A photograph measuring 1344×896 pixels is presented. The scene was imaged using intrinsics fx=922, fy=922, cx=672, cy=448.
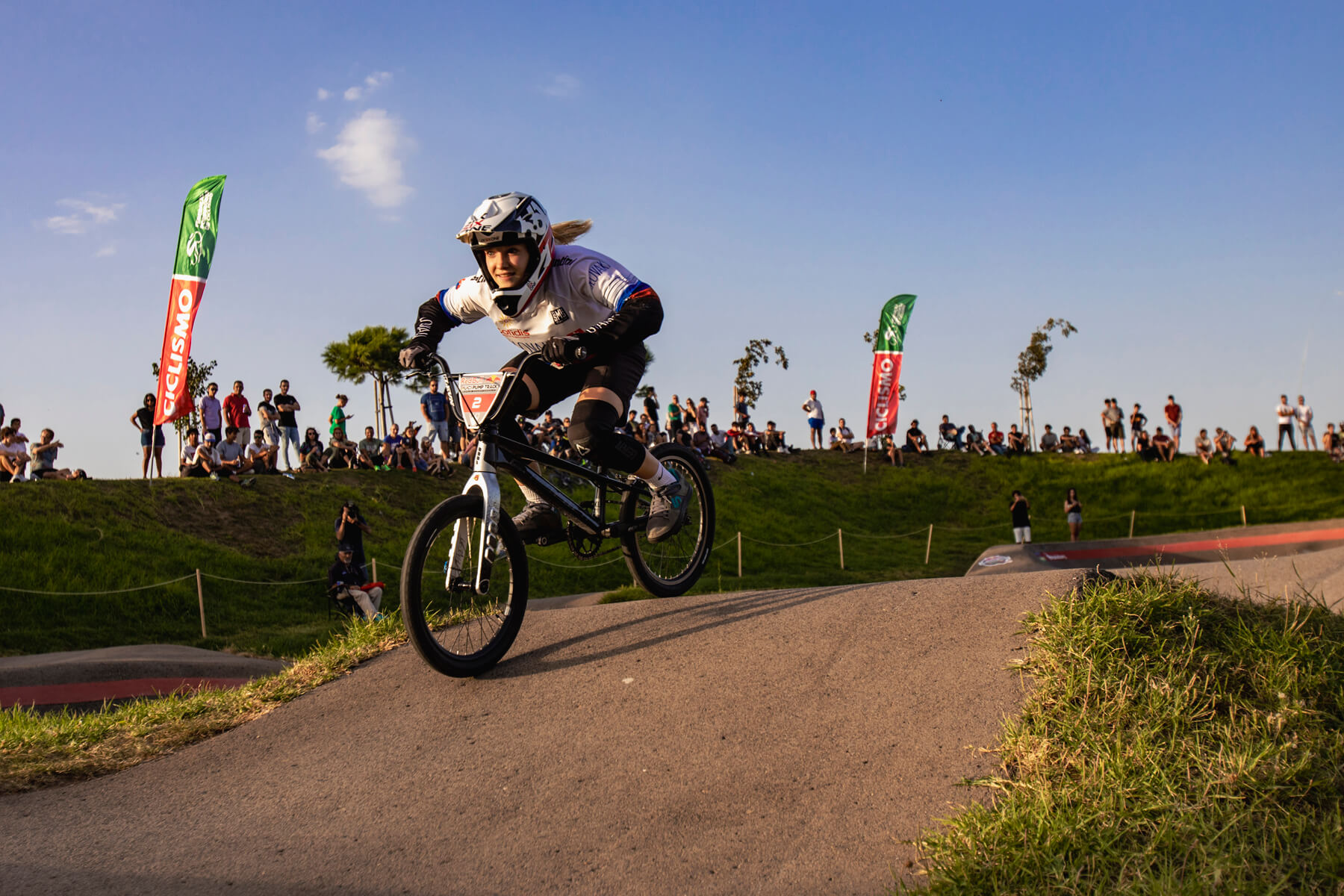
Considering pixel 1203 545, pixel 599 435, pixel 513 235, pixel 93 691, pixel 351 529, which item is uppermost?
pixel 513 235

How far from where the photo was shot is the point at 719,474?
1189 inches

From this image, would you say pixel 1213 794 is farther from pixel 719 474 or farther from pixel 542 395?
pixel 719 474

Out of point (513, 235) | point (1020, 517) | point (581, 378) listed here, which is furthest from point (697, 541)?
point (1020, 517)

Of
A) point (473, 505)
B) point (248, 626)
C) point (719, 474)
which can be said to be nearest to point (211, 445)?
→ point (248, 626)

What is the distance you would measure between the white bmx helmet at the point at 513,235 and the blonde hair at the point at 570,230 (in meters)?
0.35

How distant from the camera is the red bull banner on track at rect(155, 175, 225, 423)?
55.2 ft

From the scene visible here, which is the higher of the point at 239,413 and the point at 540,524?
the point at 239,413

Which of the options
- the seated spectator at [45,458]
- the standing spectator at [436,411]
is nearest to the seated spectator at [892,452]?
the standing spectator at [436,411]

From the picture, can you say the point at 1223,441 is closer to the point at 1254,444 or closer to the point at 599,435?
the point at 1254,444

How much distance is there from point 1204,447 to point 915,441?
446 inches

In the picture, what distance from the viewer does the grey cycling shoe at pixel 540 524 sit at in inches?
218

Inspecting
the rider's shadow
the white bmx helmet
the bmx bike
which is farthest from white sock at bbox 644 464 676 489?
the white bmx helmet

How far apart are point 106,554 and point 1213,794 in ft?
60.2

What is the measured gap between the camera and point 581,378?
5727 millimetres
